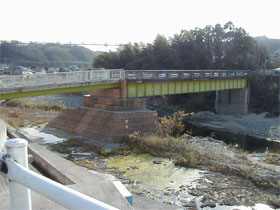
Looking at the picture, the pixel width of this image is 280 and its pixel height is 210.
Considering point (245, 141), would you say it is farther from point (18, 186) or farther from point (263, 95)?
point (18, 186)

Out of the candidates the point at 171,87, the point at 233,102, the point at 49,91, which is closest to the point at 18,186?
the point at 49,91

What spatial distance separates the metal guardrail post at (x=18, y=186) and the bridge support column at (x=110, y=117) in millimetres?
19079

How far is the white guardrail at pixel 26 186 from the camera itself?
1.71 metres

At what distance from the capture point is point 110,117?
22.5m

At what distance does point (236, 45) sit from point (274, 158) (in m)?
37.8

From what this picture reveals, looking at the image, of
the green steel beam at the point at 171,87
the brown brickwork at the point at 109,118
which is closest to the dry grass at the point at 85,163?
the brown brickwork at the point at 109,118

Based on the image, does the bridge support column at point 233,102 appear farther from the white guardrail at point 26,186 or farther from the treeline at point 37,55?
the treeline at point 37,55

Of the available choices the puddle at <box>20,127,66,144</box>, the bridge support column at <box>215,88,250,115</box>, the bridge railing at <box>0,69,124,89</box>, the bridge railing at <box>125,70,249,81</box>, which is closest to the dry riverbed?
the puddle at <box>20,127,66,144</box>

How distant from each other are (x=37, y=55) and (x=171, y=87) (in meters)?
145

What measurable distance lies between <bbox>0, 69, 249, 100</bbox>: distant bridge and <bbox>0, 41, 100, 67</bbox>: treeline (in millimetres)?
81771

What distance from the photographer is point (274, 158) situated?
1864 centimetres

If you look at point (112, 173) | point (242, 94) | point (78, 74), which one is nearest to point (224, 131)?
point (242, 94)

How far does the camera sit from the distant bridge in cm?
Result: 1844

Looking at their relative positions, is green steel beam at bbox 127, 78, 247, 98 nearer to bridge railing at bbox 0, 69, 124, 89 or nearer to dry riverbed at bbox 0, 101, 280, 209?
bridge railing at bbox 0, 69, 124, 89
